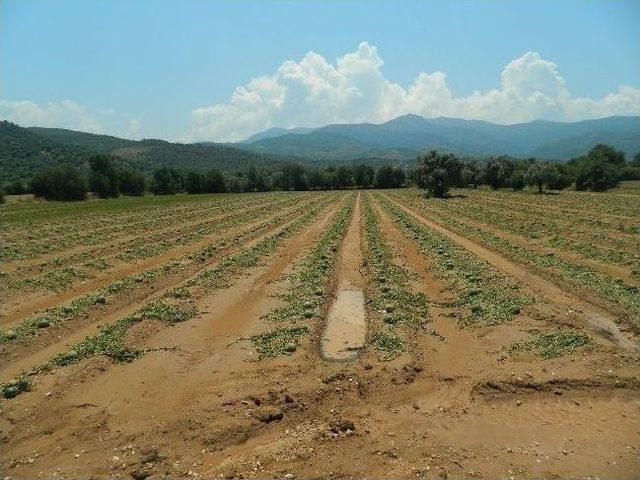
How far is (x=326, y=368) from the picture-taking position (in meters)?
11.2

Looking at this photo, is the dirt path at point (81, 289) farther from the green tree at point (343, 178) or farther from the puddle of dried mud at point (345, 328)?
the green tree at point (343, 178)

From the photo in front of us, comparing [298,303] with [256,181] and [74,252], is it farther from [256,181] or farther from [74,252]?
[256,181]

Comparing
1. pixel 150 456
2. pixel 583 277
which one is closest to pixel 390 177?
pixel 583 277

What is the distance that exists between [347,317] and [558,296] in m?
7.46

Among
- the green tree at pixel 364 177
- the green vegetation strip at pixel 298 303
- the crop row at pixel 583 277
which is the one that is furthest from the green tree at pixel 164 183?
the crop row at pixel 583 277

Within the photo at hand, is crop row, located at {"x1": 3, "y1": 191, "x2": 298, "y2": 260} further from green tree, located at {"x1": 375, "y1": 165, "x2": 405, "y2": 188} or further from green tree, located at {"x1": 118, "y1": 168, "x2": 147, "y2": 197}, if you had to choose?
green tree, located at {"x1": 375, "y1": 165, "x2": 405, "y2": 188}

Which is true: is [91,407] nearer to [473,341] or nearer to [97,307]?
[97,307]

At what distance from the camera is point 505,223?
124 feet

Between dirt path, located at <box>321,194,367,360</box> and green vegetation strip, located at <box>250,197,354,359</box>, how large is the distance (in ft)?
2.06

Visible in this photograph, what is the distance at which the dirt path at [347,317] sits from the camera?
490 inches

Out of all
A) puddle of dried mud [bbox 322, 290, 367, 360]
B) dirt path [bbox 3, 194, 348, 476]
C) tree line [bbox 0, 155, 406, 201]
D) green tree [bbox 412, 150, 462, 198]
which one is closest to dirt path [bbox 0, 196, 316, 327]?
dirt path [bbox 3, 194, 348, 476]

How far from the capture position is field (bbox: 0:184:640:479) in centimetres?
819

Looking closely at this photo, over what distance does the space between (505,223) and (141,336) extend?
3184cm

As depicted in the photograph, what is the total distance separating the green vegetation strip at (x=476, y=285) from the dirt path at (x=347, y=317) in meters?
3.38
